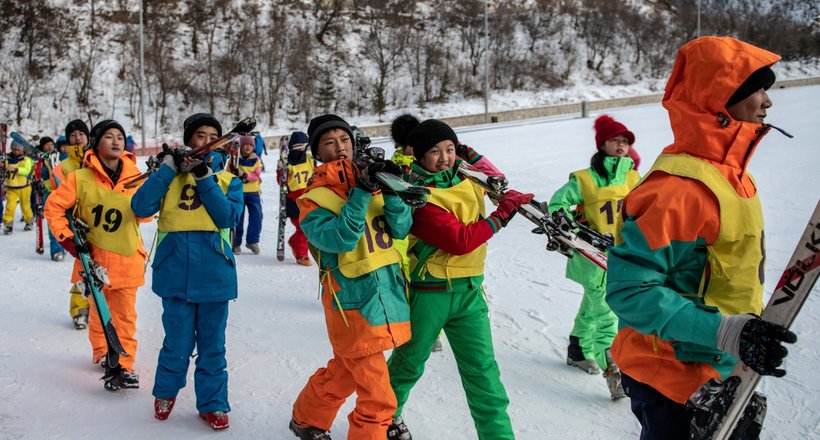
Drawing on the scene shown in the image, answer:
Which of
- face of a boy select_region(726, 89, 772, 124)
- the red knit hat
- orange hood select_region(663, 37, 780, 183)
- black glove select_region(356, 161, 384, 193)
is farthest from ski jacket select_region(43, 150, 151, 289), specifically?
face of a boy select_region(726, 89, 772, 124)

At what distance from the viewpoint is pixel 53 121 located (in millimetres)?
30422

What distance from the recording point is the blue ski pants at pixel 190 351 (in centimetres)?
391

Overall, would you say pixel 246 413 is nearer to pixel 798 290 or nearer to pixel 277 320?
pixel 277 320

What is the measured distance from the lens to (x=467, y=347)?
131 inches

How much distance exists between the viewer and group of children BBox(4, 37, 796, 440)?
1.95m

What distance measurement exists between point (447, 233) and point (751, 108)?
1537mm

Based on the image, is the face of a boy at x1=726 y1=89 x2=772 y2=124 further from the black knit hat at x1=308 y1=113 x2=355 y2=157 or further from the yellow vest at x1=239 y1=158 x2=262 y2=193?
the yellow vest at x1=239 y1=158 x2=262 y2=193

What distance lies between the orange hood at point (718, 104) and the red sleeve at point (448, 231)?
4.36 ft

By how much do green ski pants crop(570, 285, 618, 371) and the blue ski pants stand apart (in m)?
2.31

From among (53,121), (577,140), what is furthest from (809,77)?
(53,121)

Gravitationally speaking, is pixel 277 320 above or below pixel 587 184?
below

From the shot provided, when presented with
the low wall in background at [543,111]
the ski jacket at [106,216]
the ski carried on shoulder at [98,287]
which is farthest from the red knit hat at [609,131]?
the low wall in background at [543,111]

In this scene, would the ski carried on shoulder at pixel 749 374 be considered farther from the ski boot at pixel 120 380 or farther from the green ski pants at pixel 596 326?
the ski boot at pixel 120 380

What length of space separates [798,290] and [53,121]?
3353 cm
